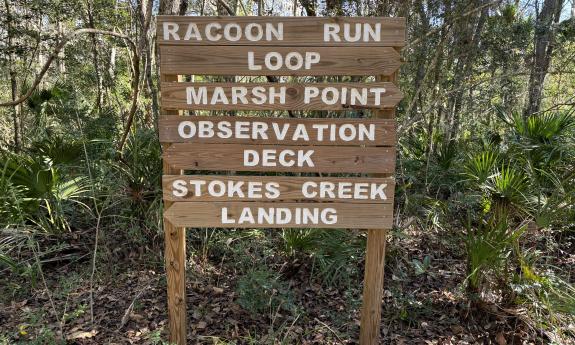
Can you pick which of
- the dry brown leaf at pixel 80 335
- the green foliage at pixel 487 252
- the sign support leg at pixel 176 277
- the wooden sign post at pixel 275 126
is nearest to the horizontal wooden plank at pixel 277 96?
the wooden sign post at pixel 275 126

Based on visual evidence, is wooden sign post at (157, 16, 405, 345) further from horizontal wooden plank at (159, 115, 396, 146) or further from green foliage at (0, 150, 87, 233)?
green foliage at (0, 150, 87, 233)

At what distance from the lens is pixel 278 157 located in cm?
278

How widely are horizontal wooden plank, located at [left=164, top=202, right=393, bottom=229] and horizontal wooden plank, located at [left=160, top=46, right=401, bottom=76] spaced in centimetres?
87

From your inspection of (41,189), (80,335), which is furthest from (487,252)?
(41,189)

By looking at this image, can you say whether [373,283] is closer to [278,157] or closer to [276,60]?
[278,157]

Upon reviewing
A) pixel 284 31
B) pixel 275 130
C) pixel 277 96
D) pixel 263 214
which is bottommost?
pixel 263 214

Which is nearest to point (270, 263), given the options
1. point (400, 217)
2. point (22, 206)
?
point (400, 217)

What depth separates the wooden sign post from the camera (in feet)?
8.74

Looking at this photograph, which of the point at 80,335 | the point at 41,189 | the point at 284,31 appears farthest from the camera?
the point at 41,189

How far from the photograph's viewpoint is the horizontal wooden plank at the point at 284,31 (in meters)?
2.65

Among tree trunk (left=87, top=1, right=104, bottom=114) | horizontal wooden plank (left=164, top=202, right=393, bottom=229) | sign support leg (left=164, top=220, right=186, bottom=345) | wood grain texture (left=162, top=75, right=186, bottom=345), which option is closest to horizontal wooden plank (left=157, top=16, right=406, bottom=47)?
wood grain texture (left=162, top=75, right=186, bottom=345)

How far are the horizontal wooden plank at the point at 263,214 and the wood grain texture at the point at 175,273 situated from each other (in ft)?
0.34

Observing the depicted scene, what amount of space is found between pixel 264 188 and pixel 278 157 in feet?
0.76

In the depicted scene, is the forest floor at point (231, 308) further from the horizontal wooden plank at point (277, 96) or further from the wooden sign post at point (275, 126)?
the horizontal wooden plank at point (277, 96)
